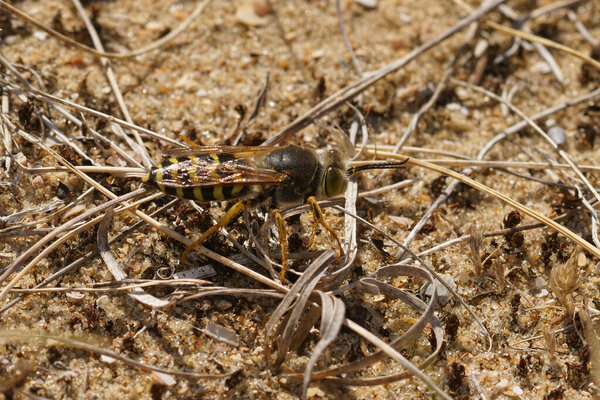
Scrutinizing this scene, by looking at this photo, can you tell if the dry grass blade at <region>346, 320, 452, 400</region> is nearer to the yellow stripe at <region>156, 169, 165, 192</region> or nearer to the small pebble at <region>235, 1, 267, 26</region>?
the yellow stripe at <region>156, 169, 165, 192</region>

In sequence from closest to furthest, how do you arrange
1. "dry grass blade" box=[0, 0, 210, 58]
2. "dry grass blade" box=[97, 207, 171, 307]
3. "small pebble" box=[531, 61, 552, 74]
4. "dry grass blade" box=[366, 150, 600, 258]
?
1. "dry grass blade" box=[97, 207, 171, 307]
2. "dry grass blade" box=[366, 150, 600, 258]
3. "dry grass blade" box=[0, 0, 210, 58]
4. "small pebble" box=[531, 61, 552, 74]

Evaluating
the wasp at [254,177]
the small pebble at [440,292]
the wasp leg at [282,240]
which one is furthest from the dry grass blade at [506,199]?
the wasp leg at [282,240]

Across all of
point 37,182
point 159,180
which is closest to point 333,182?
point 159,180

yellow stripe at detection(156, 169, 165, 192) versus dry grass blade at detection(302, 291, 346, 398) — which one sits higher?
yellow stripe at detection(156, 169, 165, 192)

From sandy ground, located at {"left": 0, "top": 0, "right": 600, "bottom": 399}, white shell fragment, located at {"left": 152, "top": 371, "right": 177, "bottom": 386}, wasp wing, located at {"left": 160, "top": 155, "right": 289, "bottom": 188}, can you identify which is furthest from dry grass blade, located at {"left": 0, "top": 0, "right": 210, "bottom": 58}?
white shell fragment, located at {"left": 152, "top": 371, "right": 177, "bottom": 386}

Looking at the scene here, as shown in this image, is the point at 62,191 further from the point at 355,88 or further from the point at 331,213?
the point at 355,88

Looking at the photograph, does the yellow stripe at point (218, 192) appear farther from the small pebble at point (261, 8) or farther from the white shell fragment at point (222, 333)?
the small pebble at point (261, 8)

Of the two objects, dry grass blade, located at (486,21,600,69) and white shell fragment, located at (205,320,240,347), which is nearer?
white shell fragment, located at (205,320,240,347)
